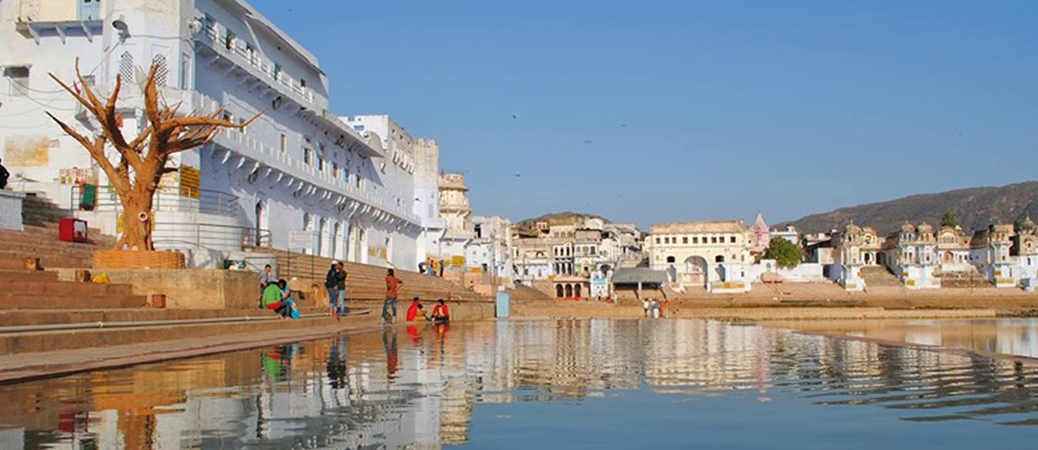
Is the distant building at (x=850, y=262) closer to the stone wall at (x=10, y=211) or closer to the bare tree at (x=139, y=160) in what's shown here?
the bare tree at (x=139, y=160)

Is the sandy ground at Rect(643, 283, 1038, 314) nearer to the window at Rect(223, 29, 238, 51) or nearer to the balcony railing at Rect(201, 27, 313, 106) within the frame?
the balcony railing at Rect(201, 27, 313, 106)

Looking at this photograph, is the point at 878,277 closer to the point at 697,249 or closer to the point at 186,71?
the point at 697,249

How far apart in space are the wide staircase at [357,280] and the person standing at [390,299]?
92.7 inches

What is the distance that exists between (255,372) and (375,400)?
2.89 m

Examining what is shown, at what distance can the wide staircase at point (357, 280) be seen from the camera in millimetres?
32781

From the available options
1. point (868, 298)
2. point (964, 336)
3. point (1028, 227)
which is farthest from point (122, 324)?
point (1028, 227)

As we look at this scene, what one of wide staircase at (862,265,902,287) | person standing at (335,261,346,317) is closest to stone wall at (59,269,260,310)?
person standing at (335,261,346,317)

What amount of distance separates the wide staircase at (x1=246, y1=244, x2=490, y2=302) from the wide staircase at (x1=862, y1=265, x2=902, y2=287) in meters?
72.2

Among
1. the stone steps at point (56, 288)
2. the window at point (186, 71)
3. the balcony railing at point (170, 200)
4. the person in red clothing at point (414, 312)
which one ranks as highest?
the window at point (186, 71)

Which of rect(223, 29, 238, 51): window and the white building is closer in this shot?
rect(223, 29, 238, 51): window

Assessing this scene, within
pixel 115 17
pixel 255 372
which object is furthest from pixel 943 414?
pixel 115 17

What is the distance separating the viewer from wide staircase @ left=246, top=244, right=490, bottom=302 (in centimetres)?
3278

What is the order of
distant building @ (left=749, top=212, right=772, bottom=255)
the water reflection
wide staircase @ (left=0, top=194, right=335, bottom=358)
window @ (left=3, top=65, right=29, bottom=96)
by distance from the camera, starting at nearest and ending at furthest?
wide staircase @ (left=0, top=194, right=335, bottom=358) → the water reflection → window @ (left=3, top=65, right=29, bottom=96) → distant building @ (left=749, top=212, right=772, bottom=255)

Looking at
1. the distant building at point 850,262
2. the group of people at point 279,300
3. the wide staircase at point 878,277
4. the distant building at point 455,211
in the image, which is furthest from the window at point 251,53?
the wide staircase at point 878,277
